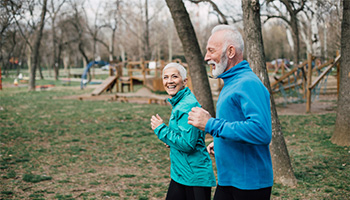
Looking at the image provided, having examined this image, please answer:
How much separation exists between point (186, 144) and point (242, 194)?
2.05ft

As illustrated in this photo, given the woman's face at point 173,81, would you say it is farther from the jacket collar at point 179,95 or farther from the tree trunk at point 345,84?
the tree trunk at point 345,84

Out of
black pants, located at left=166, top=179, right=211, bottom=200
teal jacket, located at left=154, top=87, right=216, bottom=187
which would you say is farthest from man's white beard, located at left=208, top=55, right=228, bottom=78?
black pants, located at left=166, top=179, right=211, bottom=200

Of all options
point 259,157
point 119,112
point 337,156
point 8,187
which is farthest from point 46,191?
point 119,112

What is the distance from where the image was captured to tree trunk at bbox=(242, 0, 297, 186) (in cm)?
518

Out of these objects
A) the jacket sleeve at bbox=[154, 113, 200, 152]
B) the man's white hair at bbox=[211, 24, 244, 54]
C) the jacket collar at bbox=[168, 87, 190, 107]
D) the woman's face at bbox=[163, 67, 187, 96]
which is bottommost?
the jacket sleeve at bbox=[154, 113, 200, 152]

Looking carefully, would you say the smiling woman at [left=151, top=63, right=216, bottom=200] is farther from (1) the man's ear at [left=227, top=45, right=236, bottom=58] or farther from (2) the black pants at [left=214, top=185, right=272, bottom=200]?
(1) the man's ear at [left=227, top=45, right=236, bottom=58]

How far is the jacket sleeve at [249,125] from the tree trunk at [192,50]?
6059 mm

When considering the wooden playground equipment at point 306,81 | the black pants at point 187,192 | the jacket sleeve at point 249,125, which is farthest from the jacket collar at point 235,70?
the wooden playground equipment at point 306,81

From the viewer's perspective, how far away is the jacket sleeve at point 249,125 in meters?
2.02

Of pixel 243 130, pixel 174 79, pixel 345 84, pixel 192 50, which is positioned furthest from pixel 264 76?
pixel 243 130

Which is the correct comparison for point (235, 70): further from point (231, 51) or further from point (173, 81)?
point (173, 81)

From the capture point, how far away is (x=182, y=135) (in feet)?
8.80

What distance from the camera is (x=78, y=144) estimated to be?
8531 millimetres

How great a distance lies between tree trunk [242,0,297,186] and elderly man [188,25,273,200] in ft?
10.0
